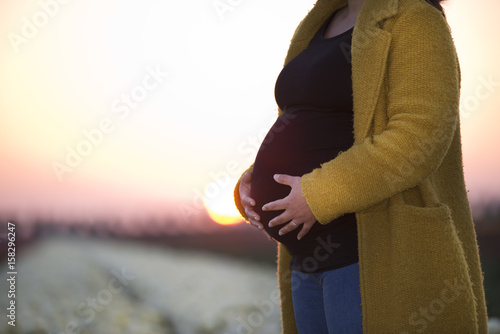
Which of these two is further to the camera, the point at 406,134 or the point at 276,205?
the point at 276,205

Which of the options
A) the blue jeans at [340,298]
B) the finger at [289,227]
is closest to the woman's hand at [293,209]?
the finger at [289,227]

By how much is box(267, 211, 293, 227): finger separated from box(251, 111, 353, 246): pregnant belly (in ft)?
0.20

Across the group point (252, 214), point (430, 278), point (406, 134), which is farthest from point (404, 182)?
point (252, 214)

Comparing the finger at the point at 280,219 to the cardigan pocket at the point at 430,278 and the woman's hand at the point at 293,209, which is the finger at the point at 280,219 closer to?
the woman's hand at the point at 293,209

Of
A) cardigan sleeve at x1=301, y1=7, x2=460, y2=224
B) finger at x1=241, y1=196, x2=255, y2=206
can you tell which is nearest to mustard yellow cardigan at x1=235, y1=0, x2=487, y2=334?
cardigan sleeve at x1=301, y1=7, x2=460, y2=224

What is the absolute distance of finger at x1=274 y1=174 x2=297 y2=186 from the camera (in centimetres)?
118

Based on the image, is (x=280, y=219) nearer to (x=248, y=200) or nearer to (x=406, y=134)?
(x=248, y=200)

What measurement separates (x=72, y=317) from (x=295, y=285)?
3.84 meters

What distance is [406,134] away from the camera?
3.36ft

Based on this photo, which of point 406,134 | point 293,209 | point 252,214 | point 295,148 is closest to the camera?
point 406,134

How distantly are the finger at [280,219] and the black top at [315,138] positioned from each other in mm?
56

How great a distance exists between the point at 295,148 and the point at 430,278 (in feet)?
1.75

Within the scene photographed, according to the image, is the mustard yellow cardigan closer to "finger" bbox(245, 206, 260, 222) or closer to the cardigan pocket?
the cardigan pocket

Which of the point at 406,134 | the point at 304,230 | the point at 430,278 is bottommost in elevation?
the point at 430,278
